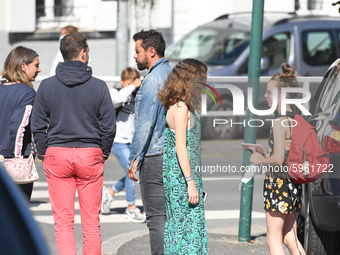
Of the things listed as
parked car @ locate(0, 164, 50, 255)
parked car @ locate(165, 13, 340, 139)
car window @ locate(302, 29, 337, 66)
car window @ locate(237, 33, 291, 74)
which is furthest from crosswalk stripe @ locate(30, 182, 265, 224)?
car window @ locate(302, 29, 337, 66)

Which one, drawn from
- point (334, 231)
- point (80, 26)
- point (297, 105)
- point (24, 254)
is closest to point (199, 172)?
point (297, 105)

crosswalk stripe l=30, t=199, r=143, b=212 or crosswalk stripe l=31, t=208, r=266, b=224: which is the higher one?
crosswalk stripe l=31, t=208, r=266, b=224

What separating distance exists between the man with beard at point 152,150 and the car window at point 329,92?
1.37 meters

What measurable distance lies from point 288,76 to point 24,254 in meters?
2.90

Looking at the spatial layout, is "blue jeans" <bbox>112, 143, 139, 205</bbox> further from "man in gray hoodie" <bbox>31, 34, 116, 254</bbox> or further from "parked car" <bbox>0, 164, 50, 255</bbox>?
"parked car" <bbox>0, 164, 50, 255</bbox>

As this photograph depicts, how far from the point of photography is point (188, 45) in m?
13.6

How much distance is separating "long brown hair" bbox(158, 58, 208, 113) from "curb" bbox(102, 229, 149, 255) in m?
1.78

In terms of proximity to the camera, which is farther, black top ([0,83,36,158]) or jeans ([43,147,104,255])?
black top ([0,83,36,158])

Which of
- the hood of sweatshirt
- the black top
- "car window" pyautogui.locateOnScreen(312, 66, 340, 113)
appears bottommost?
the black top

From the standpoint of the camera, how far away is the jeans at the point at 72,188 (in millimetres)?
4047

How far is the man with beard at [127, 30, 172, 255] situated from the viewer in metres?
4.11

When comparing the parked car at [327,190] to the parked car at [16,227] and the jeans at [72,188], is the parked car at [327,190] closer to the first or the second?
the jeans at [72,188]

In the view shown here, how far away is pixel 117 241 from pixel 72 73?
1.98 meters

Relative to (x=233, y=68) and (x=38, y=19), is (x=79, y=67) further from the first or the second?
(x=38, y=19)
